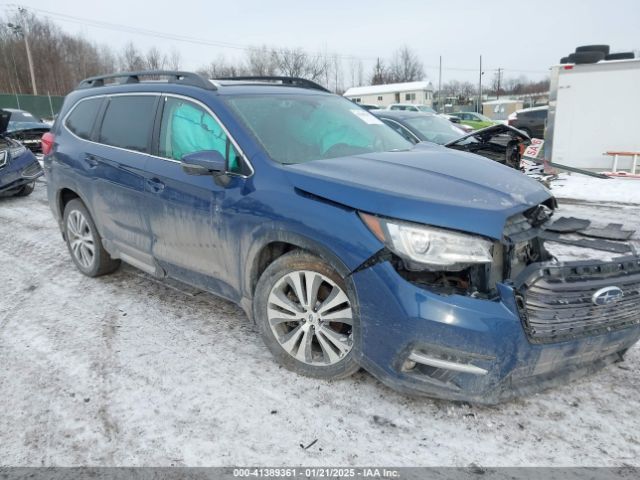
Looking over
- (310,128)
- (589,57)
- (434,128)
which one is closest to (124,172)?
(310,128)

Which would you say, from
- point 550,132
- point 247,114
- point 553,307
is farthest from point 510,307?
point 550,132

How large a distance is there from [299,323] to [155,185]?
5.03 feet

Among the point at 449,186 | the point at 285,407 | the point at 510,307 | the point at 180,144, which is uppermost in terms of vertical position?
the point at 180,144

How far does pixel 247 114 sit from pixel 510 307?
6.61 feet

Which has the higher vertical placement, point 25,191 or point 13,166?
point 13,166

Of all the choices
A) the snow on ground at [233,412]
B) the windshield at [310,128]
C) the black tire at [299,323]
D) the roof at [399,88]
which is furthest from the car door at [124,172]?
the roof at [399,88]

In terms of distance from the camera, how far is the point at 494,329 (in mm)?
2205

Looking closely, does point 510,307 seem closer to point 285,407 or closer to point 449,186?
point 449,186

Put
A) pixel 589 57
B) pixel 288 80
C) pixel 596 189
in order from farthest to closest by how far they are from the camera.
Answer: pixel 589 57 → pixel 596 189 → pixel 288 80

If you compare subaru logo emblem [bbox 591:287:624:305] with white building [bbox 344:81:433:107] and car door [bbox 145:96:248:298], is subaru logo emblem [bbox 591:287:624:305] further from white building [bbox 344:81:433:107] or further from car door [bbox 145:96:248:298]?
white building [bbox 344:81:433:107]

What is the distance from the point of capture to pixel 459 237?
229cm

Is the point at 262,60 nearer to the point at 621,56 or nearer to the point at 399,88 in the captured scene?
the point at 399,88

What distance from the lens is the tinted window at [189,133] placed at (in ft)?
10.1

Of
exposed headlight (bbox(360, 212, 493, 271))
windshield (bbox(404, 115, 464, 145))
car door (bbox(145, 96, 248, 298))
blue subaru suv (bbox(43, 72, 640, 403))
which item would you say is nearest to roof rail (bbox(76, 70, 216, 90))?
blue subaru suv (bbox(43, 72, 640, 403))
